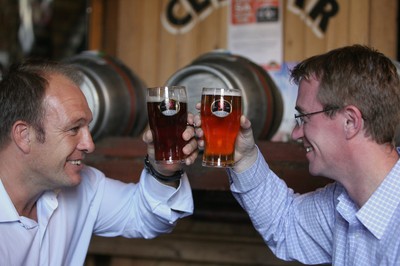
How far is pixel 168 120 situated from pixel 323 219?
0.61 meters

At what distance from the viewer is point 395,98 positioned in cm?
176

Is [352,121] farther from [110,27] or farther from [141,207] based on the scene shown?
[110,27]

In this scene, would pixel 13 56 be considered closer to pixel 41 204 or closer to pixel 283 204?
pixel 41 204

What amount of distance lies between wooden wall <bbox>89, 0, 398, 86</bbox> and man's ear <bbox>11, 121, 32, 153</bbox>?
2.10 meters

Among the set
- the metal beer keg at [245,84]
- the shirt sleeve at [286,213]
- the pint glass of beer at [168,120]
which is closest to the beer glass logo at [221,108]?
the pint glass of beer at [168,120]

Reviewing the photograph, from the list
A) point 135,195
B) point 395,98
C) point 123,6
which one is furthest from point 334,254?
point 123,6

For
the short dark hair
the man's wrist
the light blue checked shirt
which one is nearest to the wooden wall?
the light blue checked shirt

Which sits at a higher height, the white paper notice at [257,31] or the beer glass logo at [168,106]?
the white paper notice at [257,31]

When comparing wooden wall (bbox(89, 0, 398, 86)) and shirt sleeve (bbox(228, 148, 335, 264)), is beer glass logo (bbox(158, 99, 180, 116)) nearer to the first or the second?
shirt sleeve (bbox(228, 148, 335, 264))

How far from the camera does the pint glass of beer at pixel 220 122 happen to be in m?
1.65

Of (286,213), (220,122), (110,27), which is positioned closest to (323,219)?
(286,213)

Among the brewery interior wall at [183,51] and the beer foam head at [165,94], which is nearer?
the beer foam head at [165,94]

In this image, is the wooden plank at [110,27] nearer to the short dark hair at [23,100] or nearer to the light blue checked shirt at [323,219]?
the short dark hair at [23,100]

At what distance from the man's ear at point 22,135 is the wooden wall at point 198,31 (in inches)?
82.7
